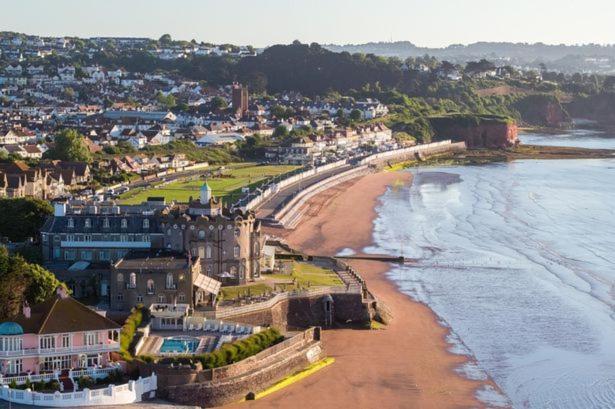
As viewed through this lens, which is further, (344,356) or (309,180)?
(309,180)

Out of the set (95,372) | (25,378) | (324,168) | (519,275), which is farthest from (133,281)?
(324,168)

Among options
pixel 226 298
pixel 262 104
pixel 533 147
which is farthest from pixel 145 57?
pixel 226 298

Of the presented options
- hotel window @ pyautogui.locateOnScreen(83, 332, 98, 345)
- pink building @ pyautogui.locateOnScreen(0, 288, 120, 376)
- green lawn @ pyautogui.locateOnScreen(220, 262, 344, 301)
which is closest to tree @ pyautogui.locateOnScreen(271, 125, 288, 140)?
green lawn @ pyautogui.locateOnScreen(220, 262, 344, 301)

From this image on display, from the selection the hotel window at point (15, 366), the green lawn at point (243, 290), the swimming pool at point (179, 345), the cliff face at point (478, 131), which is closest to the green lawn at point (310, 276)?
the green lawn at point (243, 290)

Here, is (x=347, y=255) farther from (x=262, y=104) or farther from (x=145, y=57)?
(x=145, y=57)

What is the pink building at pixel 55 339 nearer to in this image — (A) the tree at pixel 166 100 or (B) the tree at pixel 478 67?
(A) the tree at pixel 166 100

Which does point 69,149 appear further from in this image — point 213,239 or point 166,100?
point 166,100

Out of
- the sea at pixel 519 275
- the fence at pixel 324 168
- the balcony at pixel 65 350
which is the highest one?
the balcony at pixel 65 350
